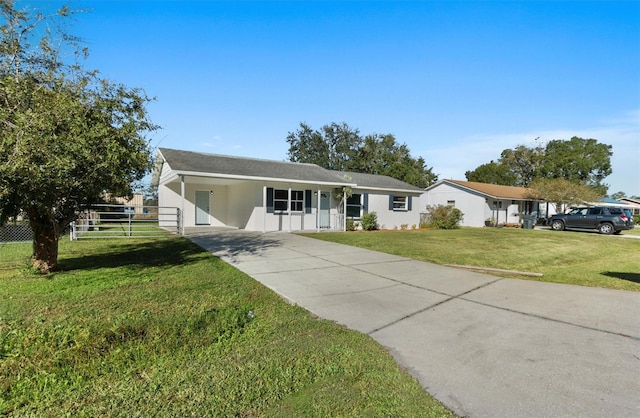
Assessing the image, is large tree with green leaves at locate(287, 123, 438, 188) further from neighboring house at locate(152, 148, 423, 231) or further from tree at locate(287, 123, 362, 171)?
neighboring house at locate(152, 148, 423, 231)

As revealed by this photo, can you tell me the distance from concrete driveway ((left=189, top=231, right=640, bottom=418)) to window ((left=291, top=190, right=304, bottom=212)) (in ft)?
30.3

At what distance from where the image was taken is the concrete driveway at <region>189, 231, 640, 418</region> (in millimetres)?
2594

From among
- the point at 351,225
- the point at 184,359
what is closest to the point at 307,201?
the point at 351,225

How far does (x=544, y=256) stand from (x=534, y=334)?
28.6ft

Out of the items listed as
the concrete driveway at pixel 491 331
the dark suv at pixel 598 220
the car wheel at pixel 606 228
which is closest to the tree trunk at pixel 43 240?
the concrete driveway at pixel 491 331

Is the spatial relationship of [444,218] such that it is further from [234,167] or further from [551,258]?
[234,167]

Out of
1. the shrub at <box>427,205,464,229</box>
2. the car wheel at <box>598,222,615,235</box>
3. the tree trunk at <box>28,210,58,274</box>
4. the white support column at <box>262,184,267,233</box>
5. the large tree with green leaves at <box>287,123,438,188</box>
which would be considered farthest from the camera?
the large tree with green leaves at <box>287,123,438,188</box>

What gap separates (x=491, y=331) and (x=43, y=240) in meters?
8.37

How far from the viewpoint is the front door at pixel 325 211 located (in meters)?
18.1

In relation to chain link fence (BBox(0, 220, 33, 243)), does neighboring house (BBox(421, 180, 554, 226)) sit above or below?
above

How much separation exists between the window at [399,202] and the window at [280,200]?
8304mm

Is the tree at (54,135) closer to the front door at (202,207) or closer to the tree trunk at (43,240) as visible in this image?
the tree trunk at (43,240)

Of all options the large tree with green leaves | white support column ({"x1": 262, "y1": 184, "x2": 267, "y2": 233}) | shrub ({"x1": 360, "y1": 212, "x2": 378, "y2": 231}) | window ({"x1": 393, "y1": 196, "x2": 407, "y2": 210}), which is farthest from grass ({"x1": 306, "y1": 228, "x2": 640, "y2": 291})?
the large tree with green leaves

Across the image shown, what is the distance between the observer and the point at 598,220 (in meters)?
21.4
